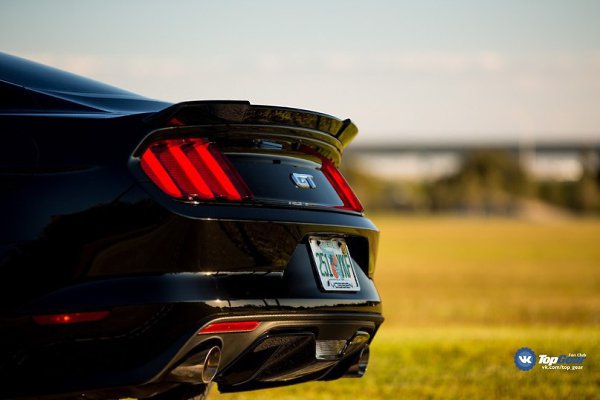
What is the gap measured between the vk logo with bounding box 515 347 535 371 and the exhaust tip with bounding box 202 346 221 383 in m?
4.41

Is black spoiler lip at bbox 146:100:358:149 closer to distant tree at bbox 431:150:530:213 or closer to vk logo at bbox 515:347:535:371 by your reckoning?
vk logo at bbox 515:347:535:371

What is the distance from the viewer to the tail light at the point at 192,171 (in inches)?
136

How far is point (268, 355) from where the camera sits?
12.2 feet

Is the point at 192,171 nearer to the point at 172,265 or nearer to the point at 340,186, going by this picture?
the point at 172,265

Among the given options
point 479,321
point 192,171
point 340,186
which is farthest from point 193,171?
point 479,321

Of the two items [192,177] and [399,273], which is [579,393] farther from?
[399,273]

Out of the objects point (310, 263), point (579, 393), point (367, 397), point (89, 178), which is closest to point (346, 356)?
point (310, 263)

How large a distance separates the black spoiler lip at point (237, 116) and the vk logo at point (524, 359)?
3.90 metres

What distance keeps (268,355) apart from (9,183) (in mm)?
1128

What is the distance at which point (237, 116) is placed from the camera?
3680 mm

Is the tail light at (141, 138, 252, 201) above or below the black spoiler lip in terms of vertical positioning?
below

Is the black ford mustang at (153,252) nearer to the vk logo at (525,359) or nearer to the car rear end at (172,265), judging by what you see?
the car rear end at (172,265)

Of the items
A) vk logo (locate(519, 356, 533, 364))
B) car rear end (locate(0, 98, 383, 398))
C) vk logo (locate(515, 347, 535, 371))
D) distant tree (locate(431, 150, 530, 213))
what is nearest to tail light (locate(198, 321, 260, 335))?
car rear end (locate(0, 98, 383, 398))

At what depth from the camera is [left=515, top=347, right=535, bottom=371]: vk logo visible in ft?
24.7
